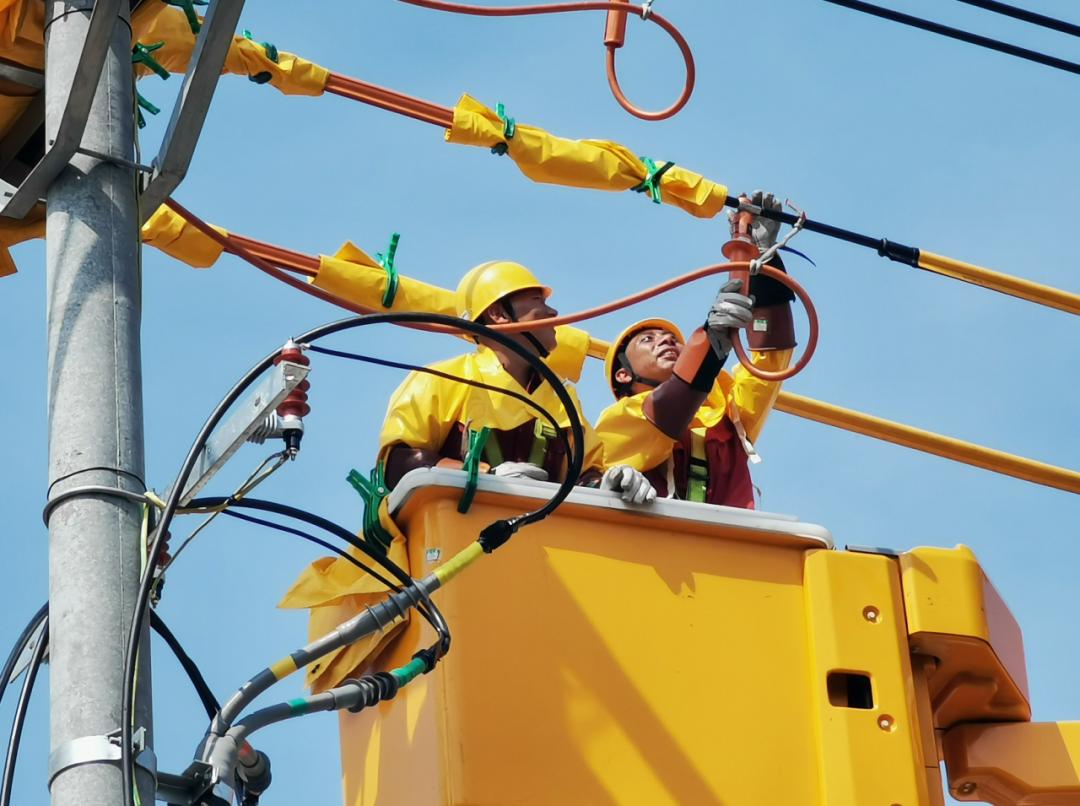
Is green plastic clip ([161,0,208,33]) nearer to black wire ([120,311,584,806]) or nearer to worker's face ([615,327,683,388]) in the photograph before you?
black wire ([120,311,584,806])

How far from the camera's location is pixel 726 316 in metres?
7.23

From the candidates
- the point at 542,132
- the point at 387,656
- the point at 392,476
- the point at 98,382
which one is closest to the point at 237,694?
the point at 98,382

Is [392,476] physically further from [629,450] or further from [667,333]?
[667,333]

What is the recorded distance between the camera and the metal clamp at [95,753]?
4215mm

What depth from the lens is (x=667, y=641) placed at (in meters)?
6.48

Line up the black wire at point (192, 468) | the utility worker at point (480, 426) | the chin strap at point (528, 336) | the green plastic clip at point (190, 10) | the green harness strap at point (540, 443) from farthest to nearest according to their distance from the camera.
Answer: the chin strap at point (528, 336) → the green harness strap at point (540, 443) → the utility worker at point (480, 426) → the green plastic clip at point (190, 10) → the black wire at point (192, 468)

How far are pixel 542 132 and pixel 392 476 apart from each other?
175 centimetres

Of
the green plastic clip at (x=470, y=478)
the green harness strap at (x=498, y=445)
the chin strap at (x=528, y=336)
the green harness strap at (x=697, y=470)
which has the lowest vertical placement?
the green plastic clip at (x=470, y=478)

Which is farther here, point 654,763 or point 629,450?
point 629,450

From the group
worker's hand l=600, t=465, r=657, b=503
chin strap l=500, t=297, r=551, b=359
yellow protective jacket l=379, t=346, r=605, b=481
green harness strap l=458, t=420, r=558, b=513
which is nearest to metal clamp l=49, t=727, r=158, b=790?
green harness strap l=458, t=420, r=558, b=513

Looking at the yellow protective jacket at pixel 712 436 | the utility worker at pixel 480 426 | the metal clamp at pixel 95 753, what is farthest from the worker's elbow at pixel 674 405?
the metal clamp at pixel 95 753

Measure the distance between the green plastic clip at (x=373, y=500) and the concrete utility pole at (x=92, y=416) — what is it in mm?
1825

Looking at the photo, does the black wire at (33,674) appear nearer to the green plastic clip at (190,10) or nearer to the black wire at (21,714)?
the black wire at (21,714)

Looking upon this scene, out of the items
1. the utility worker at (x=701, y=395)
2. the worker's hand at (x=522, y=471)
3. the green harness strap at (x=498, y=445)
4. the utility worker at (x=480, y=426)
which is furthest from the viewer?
the utility worker at (x=701, y=395)
